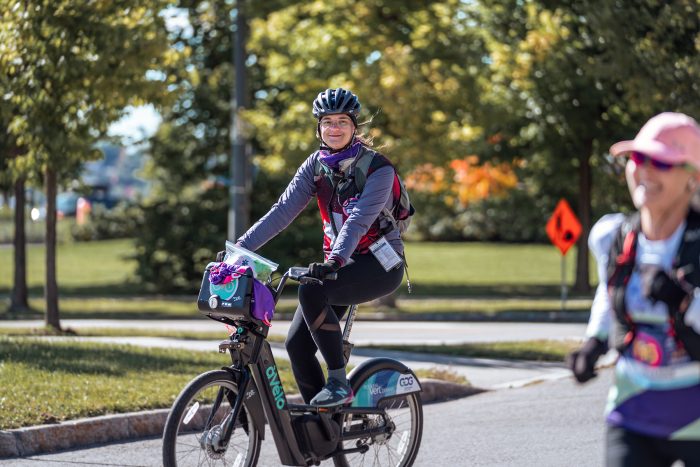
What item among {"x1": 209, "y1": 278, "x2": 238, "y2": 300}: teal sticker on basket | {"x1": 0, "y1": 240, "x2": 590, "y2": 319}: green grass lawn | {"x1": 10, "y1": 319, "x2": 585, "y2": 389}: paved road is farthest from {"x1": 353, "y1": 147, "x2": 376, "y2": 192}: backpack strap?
{"x1": 0, "y1": 240, "x2": 590, "y2": 319}: green grass lawn

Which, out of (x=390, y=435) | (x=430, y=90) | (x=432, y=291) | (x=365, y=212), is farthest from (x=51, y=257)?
(x=432, y=291)

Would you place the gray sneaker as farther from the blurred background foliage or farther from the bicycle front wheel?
the blurred background foliage

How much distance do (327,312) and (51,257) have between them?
34.1 feet

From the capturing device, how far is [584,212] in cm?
2889

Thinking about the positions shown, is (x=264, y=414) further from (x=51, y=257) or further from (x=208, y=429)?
(x=51, y=257)

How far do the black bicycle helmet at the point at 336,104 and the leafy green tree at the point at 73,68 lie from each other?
8.13 m

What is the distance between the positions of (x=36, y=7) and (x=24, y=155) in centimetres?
259

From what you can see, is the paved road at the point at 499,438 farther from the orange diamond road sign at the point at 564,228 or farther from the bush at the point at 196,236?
the bush at the point at 196,236

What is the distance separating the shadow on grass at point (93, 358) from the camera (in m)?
10.1

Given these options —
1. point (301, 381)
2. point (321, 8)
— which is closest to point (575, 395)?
point (301, 381)

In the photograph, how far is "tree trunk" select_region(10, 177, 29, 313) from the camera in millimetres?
23219

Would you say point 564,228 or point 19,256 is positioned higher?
point 564,228

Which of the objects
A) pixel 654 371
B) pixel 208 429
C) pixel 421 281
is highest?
pixel 654 371

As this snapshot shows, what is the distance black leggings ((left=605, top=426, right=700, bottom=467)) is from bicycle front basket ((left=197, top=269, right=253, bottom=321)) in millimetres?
2191
